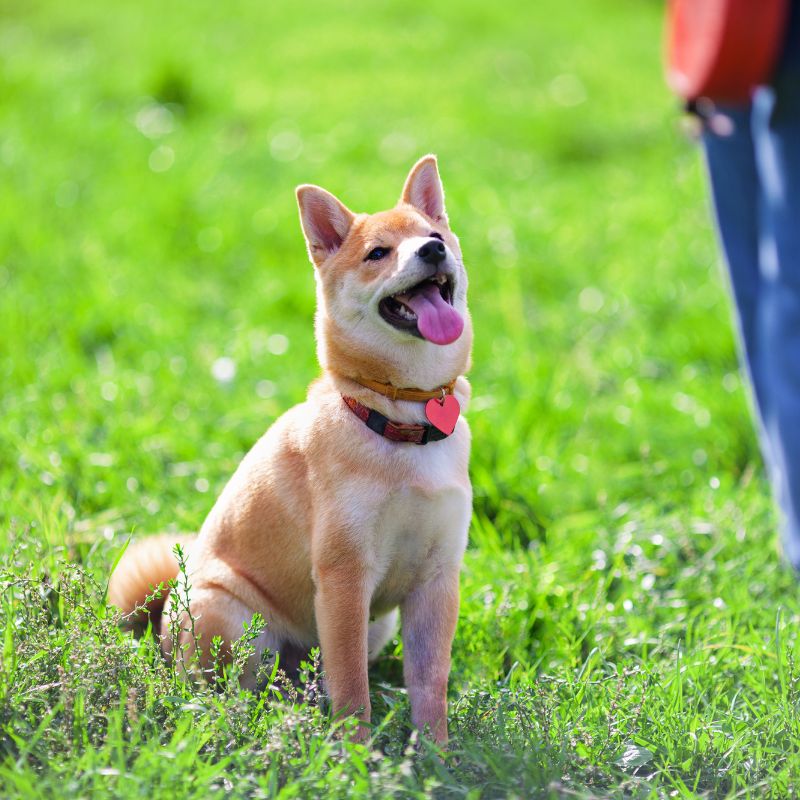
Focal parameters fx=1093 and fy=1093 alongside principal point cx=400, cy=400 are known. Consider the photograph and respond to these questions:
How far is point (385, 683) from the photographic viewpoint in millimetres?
3049

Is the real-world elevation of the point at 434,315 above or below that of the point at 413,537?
above

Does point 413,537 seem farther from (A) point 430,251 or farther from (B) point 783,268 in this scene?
(B) point 783,268

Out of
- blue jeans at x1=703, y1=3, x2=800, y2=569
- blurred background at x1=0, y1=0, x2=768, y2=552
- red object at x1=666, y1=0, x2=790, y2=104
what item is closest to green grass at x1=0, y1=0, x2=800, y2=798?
blurred background at x1=0, y1=0, x2=768, y2=552

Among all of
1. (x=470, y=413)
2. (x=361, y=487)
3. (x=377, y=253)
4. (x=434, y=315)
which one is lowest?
(x=470, y=413)

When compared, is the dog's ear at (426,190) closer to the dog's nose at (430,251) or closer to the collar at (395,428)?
the dog's nose at (430,251)

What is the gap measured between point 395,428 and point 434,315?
294mm

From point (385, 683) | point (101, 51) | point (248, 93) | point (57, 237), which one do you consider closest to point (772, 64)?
point (385, 683)

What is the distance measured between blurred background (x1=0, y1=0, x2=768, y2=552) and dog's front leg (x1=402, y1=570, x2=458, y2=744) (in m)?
0.96

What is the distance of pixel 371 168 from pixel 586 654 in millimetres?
4750

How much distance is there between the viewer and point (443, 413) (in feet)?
9.00

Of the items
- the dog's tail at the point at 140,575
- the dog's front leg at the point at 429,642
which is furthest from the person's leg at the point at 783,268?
the dog's tail at the point at 140,575

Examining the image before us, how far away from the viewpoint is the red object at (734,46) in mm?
3389

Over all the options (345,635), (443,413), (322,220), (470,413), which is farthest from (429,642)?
(470,413)

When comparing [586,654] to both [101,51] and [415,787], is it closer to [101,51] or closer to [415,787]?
[415,787]
